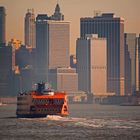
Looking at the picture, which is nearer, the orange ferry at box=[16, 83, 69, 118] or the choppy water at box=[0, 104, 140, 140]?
the choppy water at box=[0, 104, 140, 140]

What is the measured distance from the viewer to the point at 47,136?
4860 inches

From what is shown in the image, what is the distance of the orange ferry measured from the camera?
176250 mm

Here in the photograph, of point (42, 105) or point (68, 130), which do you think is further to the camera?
point (42, 105)

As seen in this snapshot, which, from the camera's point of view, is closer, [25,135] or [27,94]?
[25,135]

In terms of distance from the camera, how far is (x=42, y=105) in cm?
17725

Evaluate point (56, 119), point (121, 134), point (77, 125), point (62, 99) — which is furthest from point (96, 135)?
point (62, 99)

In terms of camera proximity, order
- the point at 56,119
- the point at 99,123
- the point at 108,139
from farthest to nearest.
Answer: the point at 56,119 → the point at 99,123 → the point at 108,139

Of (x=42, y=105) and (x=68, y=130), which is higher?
(x=42, y=105)

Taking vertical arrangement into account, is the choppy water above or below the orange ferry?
below

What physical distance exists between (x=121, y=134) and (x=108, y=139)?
776 cm

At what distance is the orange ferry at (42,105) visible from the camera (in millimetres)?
176250

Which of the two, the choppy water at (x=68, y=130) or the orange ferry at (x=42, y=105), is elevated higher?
the orange ferry at (x=42, y=105)

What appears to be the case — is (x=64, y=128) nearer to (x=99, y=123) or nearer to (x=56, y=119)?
(x=99, y=123)

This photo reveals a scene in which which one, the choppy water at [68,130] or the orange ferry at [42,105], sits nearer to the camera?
the choppy water at [68,130]
